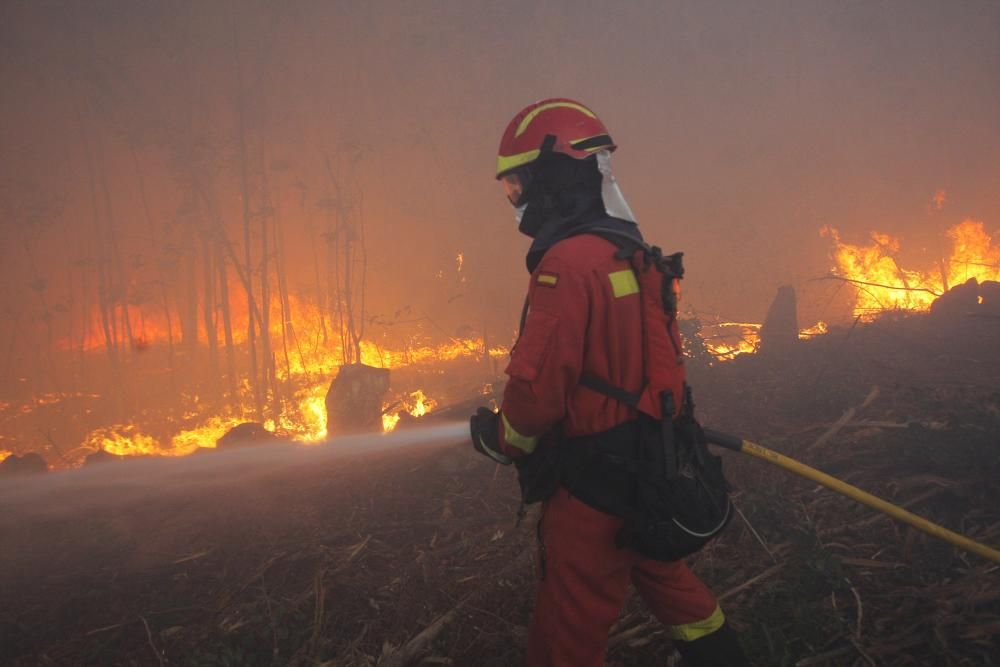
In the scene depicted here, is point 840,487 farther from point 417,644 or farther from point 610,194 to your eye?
point 417,644

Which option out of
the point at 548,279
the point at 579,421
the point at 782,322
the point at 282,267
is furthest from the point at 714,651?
the point at 282,267

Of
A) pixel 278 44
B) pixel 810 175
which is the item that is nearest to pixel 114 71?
pixel 278 44

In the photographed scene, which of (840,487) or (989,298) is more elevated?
(989,298)

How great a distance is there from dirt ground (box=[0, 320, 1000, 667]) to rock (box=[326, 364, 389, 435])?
12.9 ft

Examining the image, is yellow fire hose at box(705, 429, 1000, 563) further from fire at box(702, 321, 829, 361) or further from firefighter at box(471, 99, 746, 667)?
fire at box(702, 321, 829, 361)

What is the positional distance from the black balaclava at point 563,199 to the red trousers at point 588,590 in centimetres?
108

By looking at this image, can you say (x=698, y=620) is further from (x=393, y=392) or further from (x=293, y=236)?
(x=293, y=236)

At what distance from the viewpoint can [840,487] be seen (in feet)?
7.72

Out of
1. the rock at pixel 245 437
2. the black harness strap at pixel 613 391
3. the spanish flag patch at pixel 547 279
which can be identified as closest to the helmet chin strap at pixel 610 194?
the spanish flag patch at pixel 547 279

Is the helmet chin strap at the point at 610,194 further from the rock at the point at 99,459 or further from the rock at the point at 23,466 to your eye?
the rock at the point at 23,466

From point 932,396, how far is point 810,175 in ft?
101

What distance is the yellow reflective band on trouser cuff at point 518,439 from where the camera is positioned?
1921mm

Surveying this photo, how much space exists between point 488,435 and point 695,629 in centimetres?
114

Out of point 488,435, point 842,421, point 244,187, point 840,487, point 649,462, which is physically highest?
point 244,187
